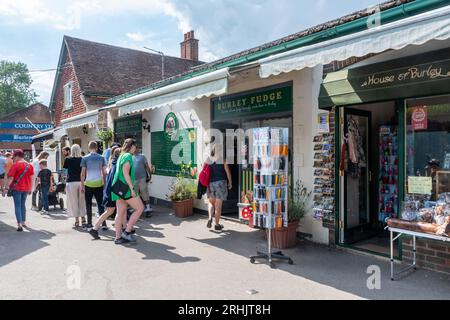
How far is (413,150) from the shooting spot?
5180 millimetres

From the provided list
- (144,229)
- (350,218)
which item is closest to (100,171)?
(144,229)

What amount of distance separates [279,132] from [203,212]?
4603 millimetres

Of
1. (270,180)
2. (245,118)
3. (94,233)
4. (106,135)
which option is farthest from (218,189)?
(106,135)

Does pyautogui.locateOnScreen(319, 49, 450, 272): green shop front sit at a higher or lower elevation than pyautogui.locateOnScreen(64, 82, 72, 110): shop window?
lower

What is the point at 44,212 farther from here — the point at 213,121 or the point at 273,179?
the point at 273,179

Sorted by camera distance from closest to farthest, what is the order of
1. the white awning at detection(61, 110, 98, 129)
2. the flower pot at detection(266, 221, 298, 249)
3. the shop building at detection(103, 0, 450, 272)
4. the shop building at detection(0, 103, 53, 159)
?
the shop building at detection(103, 0, 450, 272), the flower pot at detection(266, 221, 298, 249), the white awning at detection(61, 110, 98, 129), the shop building at detection(0, 103, 53, 159)

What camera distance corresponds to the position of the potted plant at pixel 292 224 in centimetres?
594

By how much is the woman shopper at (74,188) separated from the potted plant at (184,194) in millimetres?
2179

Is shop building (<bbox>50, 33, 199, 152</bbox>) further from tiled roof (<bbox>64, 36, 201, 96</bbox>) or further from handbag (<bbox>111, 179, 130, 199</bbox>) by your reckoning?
handbag (<bbox>111, 179, 130, 199</bbox>)

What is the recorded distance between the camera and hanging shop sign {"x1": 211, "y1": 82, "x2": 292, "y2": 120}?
683 centimetres

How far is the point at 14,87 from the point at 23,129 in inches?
1039

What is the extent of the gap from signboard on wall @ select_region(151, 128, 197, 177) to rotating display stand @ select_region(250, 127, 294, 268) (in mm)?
4367

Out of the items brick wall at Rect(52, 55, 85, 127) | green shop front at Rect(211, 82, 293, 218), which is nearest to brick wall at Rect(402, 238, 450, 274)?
green shop front at Rect(211, 82, 293, 218)

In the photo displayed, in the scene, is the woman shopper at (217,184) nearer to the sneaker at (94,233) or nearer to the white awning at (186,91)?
the white awning at (186,91)
